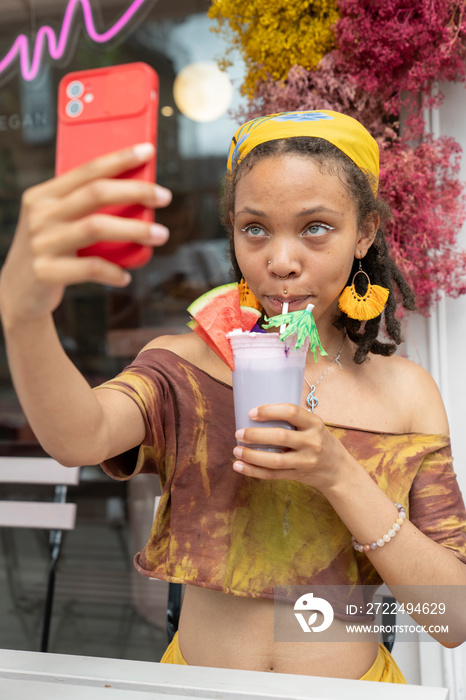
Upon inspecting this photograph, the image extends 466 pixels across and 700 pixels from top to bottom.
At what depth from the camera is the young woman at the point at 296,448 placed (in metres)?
1.22

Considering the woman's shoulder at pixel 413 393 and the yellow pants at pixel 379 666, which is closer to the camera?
the yellow pants at pixel 379 666

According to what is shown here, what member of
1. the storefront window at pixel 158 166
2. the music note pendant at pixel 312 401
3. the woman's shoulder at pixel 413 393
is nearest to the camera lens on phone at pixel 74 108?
the music note pendant at pixel 312 401

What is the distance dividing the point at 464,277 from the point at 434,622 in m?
1.18

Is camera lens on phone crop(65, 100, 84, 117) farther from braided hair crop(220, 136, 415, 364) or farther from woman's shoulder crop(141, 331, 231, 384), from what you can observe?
woman's shoulder crop(141, 331, 231, 384)

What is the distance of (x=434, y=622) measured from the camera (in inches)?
54.0

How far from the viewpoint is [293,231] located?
125 centimetres

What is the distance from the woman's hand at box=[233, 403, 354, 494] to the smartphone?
16.3 inches

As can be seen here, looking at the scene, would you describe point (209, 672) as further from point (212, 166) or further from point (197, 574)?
point (212, 166)

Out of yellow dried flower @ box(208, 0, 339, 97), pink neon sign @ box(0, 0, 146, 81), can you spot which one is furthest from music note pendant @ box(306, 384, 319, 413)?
pink neon sign @ box(0, 0, 146, 81)

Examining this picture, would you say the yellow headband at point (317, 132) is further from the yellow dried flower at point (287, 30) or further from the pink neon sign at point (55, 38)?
the pink neon sign at point (55, 38)

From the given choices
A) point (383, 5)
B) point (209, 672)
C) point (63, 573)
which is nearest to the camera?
point (209, 672)

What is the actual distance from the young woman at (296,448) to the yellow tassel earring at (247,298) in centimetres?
14

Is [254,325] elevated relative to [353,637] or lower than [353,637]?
elevated

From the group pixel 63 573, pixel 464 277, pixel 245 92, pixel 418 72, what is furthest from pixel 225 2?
pixel 63 573
